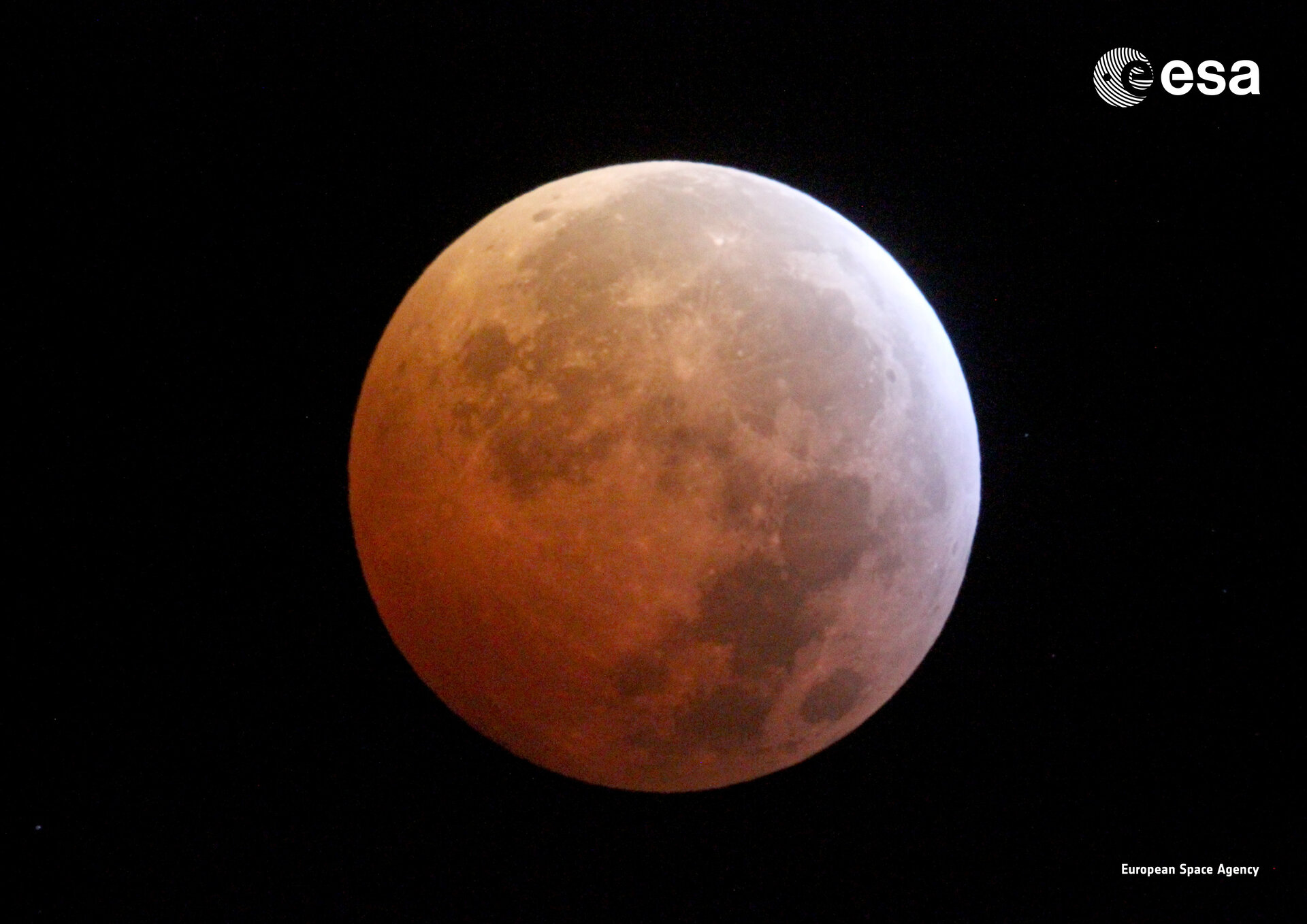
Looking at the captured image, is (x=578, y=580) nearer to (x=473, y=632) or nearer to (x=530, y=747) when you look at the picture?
(x=473, y=632)

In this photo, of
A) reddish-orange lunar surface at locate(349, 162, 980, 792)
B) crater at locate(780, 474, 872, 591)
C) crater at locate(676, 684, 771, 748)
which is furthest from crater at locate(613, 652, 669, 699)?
crater at locate(780, 474, 872, 591)

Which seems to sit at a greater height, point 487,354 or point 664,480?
point 487,354

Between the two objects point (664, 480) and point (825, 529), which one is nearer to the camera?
point (664, 480)

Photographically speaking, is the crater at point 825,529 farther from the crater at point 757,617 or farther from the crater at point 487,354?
the crater at point 487,354

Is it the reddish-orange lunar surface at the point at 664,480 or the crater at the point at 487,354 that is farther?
the crater at the point at 487,354

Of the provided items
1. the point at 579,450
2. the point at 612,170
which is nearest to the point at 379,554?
the point at 579,450

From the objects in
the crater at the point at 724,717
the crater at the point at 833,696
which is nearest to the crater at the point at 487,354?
the crater at the point at 724,717

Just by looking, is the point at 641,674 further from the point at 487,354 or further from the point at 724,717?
the point at 487,354

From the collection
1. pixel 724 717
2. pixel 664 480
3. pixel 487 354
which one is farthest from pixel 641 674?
pixel 487 354
